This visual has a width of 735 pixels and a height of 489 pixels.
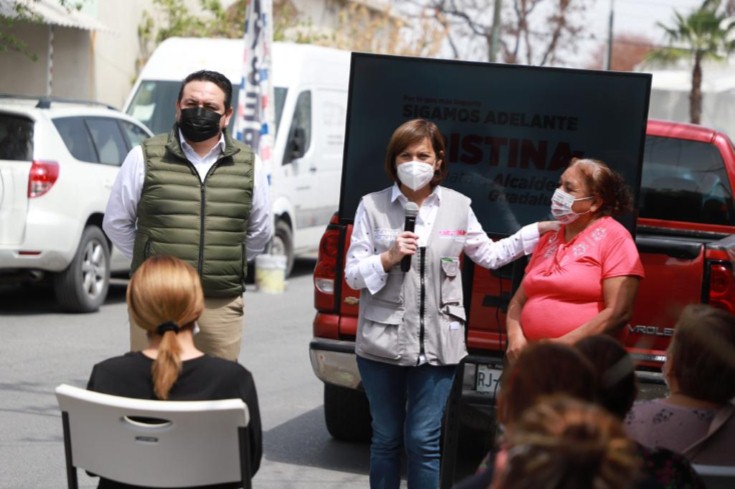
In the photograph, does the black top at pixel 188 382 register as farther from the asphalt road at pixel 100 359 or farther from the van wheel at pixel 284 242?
the van wheel at pixel 284 242

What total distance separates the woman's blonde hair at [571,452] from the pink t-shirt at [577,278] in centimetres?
299

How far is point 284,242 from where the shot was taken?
1579 centimetres

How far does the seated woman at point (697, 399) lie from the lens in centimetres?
358

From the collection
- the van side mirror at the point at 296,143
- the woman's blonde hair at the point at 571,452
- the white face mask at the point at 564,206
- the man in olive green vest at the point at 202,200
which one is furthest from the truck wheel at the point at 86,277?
the woman's blonde hair at the point at 571,452

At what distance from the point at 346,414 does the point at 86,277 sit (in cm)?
547

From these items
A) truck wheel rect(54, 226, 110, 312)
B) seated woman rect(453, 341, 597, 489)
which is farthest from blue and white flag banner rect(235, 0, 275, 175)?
seated woman rect(453, 341, 597, 489)

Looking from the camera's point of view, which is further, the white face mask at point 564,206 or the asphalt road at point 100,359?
the asphalt road at point 100,359

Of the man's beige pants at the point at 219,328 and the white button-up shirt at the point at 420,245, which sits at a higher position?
the white button-up shirt at the point at 420,245

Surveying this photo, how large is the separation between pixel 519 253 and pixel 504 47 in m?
38.0

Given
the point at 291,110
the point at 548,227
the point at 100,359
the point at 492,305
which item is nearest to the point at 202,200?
the point at 548,227

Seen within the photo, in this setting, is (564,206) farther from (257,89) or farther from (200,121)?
(257,89)

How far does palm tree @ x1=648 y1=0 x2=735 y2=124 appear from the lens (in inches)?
1545

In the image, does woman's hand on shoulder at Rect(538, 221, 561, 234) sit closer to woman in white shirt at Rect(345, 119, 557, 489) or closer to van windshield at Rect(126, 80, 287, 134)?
woman in white shirt at Rect(345, 119, 557, 489)

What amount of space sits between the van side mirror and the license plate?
31.3ft
